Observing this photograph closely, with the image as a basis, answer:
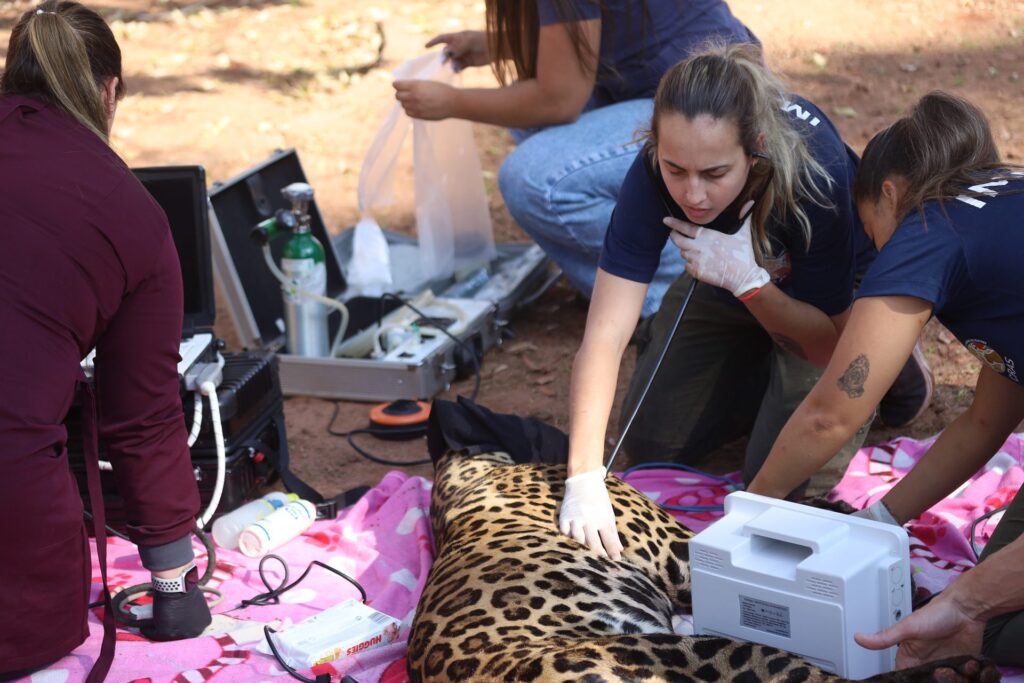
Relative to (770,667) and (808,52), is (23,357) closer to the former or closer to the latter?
(770,667)

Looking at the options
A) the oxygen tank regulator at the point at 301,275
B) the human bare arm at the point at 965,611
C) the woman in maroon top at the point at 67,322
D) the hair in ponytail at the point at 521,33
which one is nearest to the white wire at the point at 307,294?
the oxygen tank regulator at the point at 301,275

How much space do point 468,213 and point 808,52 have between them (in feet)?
12.0

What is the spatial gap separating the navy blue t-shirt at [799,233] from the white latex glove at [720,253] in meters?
0.06

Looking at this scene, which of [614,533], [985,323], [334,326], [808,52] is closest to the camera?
[985,323]

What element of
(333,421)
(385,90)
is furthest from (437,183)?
(385,90)

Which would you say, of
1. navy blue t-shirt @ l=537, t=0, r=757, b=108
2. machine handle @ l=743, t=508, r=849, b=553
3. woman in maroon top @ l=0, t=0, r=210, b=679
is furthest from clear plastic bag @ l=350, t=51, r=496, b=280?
machine handle @ l=743, t=508, r=849, b=553

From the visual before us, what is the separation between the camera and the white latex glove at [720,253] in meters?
3.00

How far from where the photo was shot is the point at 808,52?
7758 mm

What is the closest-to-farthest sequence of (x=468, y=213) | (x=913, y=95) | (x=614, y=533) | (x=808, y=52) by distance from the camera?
(x=614, y=533) → (x=468, y=213) → (x=913, y=95) → (x=808, y=52)

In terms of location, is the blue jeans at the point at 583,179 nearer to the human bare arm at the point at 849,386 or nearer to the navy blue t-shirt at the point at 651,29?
the navy blue t-shirt at the point at 651,29

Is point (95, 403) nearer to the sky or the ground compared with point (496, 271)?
nearer to the sky

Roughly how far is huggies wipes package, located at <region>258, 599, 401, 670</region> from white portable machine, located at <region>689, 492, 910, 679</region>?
2.88 ft

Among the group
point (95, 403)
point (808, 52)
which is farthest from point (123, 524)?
point (808, 52)

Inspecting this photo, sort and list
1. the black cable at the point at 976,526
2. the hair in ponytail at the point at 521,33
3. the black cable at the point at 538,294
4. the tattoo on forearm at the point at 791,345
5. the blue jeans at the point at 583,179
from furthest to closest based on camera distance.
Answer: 1. the black cable at the point at 538,294
2. the blue jeans at the point at 583,179
3. the hair in ponytail at the point at 521,33
4. the tattoo on forearm at the point at 791,345
5. the black cable at the point at 976,526
